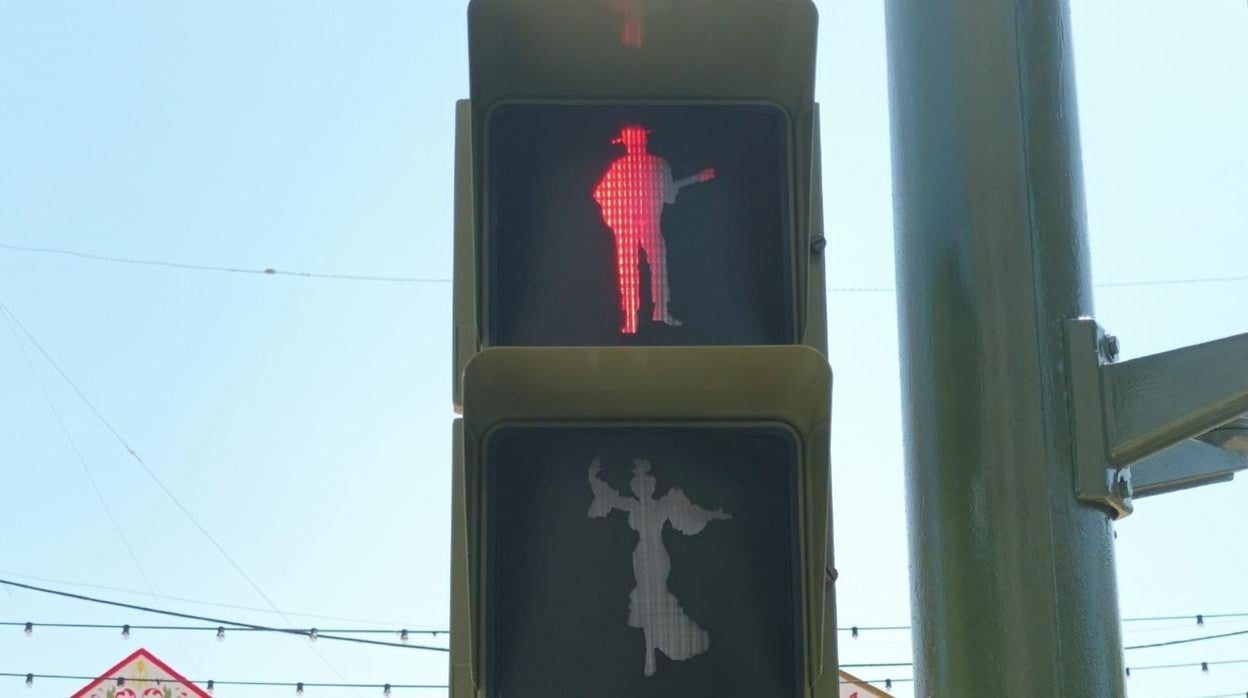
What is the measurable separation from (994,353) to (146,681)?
13397 mm

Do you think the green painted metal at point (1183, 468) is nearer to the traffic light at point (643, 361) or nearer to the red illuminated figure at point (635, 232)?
the traffic light at point (643, 361)

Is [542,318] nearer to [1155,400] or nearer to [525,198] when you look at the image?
[525,198]

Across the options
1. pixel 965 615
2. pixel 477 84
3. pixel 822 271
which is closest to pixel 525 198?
pixel 477 84

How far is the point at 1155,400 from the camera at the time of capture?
1941 mm

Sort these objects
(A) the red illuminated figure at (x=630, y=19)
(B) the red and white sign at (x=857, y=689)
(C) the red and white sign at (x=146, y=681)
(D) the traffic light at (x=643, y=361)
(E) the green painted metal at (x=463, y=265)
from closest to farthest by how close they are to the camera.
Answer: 1. (D) the traffic light at (x=643, y=361)
2. (A) the red illuminated figure at (x=630, y=19)
3. (E) the green painted metal at (x=463, y=265)
4. (B) the red and white sign at (x=857, y=689)
5. (C) the red and white sign at (x=146, y=681)

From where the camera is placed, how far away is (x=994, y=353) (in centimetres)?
204

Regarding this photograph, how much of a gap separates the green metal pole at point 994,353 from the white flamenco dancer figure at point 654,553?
29cm

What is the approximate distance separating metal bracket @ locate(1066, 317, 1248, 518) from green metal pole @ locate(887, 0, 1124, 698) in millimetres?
21

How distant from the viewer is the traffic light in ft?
6.06

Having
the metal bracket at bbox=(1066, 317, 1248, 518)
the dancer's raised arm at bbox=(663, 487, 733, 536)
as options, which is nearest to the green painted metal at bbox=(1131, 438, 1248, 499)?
the metal bracket at bbox=(1066, 317, 1248, 518)

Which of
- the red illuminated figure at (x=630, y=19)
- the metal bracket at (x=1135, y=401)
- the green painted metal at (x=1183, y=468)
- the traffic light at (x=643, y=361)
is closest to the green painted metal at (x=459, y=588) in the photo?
the traffic light at (x=643, y=361)

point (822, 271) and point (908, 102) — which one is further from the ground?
point (908, 102)

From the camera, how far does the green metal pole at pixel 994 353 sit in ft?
6.39

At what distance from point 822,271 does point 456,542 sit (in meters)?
0.56
